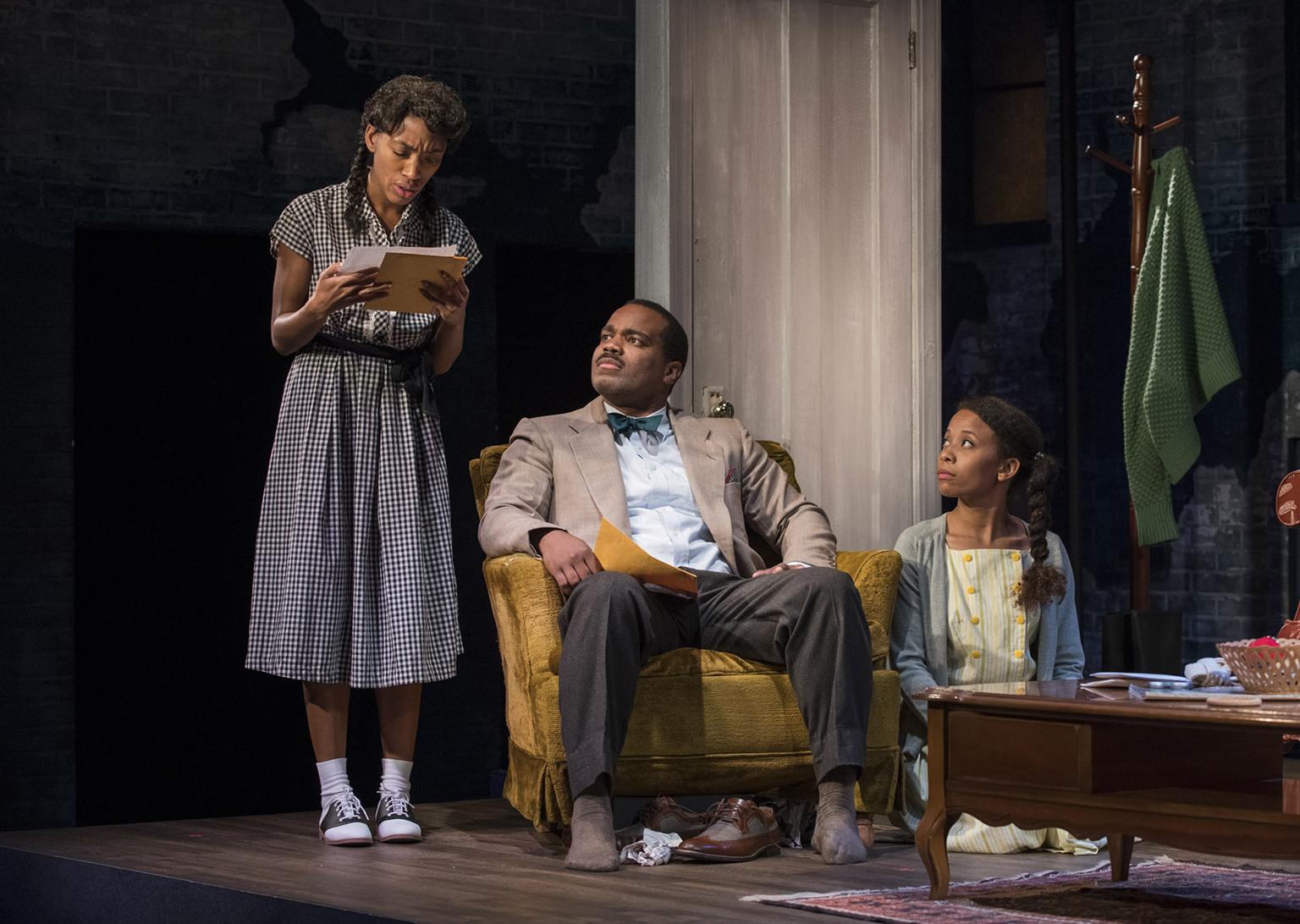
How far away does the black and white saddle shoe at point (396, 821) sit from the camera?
155 inches

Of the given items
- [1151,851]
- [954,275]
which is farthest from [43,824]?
[954,275]

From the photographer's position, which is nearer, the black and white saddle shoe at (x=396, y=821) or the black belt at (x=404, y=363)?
the black and white saddle shoe at (x=396, y=821)

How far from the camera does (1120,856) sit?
3363 millimetres

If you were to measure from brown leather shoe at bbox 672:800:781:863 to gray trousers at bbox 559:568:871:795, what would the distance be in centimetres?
18

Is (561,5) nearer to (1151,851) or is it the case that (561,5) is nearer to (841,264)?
(841,264)

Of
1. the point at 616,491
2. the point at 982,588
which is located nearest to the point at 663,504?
the point at 616,491

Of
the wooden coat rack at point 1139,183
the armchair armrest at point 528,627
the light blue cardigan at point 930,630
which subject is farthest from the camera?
the wooden coat rack at point 1139,183

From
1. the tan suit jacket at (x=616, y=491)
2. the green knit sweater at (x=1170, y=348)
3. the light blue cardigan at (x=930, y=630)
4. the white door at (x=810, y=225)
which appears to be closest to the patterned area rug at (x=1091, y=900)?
the light blue cardigan at (x=930, y=630)

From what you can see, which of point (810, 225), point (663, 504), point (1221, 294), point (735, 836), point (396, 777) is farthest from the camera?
point (1221, 294)

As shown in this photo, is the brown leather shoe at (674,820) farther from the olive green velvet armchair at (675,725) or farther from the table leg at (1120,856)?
the table leg at (1120,856)

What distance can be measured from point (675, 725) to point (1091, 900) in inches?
36.0

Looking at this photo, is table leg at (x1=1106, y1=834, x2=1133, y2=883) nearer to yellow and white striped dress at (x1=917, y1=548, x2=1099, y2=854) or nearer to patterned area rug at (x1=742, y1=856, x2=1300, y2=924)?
patterned area rug at (x1=742, y1=856, x2=1300, y2=924)

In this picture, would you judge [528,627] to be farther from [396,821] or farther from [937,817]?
[937,817]

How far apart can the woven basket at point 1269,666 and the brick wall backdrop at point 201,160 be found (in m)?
3.64
